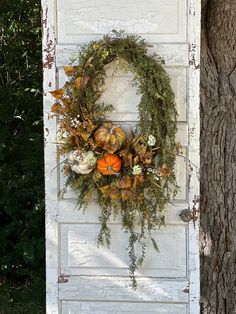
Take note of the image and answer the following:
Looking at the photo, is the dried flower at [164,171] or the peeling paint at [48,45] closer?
the dried flower at [164,171]

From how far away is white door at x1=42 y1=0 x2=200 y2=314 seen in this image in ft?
10.9

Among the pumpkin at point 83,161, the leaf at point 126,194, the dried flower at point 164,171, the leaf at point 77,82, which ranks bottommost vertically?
the leaf at point 126,194

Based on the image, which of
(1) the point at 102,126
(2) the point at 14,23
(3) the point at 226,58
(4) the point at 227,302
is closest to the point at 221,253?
(4) the point at 227,302

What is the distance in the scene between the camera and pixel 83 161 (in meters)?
3.21

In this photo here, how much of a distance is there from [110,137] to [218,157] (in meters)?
1.40

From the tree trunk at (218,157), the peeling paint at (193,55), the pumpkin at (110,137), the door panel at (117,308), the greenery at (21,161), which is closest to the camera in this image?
the pumpkin at (110,137)

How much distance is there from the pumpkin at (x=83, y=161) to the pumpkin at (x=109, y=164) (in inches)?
1.4

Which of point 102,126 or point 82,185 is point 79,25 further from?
point 82,185

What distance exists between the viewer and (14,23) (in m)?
5.64

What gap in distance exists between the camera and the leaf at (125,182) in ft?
10.6

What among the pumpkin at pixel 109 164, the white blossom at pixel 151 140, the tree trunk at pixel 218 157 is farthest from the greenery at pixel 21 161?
the white blossom at pixel 151 140

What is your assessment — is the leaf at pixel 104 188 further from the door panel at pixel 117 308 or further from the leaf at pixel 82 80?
the door panel at pixel 117 308

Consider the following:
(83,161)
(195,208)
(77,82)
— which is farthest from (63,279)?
(77,82)

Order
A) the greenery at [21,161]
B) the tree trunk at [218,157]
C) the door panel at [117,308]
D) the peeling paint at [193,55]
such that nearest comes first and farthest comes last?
the peeling paint at [193,55], the door panel at [117,308], the tree trunk at [218,157], the greenery at [21,161]
